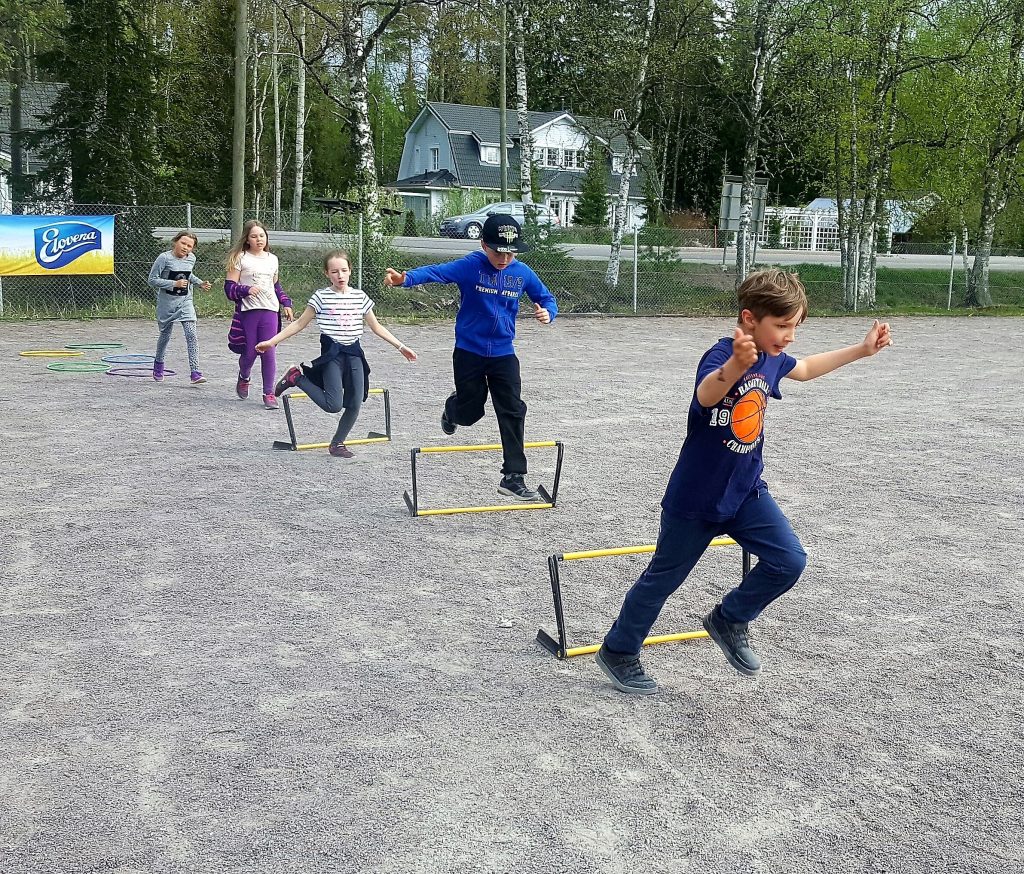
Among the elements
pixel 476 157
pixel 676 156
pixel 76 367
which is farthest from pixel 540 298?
pixel 476 157

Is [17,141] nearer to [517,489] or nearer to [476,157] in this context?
[517,489]

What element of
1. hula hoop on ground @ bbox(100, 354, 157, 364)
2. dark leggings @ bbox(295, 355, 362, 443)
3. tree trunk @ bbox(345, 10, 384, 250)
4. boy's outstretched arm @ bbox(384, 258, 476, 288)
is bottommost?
hula hoop on ground @ bbox(100, 354, 157, 364)

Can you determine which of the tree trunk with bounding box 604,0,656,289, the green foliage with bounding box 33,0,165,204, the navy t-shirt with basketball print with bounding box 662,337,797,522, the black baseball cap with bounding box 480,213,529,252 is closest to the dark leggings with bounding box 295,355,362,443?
the black baseball cap with bounding box 480,213,529,252

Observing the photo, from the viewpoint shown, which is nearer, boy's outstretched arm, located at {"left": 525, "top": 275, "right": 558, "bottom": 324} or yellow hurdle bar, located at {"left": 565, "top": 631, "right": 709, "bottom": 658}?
yellow hurdle bar, located at {"left": 565, "top": 631, "right": 709, "bottom": 658}

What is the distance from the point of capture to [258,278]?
1066 cm

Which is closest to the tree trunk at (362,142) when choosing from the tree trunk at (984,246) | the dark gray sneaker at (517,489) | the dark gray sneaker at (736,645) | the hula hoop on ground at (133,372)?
the hula hoop on ground at (133,372)

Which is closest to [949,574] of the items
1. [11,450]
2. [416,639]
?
[416,639]

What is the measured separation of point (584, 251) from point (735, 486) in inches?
982

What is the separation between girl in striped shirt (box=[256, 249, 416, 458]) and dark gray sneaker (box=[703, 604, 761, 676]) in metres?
4.51

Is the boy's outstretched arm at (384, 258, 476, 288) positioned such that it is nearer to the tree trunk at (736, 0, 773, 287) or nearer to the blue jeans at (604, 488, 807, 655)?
the blue jeans at (604, 488, 807, 655)

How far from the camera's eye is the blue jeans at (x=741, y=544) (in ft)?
13.7

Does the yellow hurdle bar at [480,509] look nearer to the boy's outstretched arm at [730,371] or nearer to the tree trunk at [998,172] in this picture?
the boy's outstretched arm at [730,371]

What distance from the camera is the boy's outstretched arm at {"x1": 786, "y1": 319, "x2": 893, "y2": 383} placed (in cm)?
415

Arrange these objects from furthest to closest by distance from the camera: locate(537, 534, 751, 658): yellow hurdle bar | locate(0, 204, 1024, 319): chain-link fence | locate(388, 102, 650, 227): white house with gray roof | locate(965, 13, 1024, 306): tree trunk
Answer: locate(388, 102, 650, 227): white house with gray roof
locate(965, 13, 1024, 306): tree trunk
locate(0, 204, 1024, 319): chain-link fence
locate(537, 534, 751, 658): yellow hurdle bar
